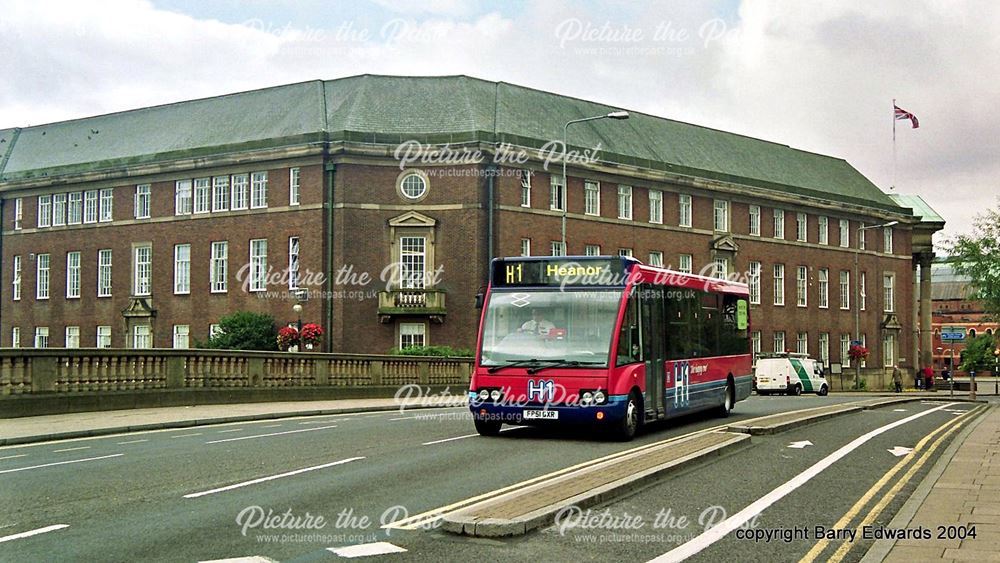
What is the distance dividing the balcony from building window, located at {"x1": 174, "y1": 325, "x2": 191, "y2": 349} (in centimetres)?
1248

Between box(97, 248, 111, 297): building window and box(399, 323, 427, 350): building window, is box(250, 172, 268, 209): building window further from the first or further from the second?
box(97, 248, 111, 297): building window

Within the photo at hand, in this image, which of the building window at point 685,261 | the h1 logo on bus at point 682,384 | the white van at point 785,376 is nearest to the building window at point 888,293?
the building window at point 685,261

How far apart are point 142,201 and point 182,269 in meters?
4.89

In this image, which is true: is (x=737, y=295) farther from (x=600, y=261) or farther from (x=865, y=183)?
(x=865, y=183)

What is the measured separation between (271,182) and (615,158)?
19.3 m

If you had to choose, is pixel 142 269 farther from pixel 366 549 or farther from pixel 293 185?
pixel 366 549

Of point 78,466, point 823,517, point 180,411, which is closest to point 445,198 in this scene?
point 180,411

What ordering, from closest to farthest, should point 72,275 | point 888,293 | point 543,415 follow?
point 543,415 < point 72,275 < point 888,293

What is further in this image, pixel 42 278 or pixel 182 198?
pixel 42 278

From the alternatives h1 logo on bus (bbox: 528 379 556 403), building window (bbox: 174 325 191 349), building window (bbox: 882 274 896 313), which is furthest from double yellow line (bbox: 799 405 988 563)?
building window (bbox: 882 274 896 313)

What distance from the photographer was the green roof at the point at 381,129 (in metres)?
55.9

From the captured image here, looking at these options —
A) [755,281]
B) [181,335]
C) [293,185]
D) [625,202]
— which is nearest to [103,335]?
[181,335]

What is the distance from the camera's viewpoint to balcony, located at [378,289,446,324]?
5266 cm

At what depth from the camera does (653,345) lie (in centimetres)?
1892
